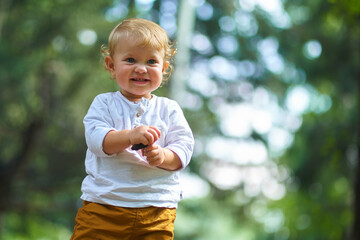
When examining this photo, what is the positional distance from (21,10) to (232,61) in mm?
6309

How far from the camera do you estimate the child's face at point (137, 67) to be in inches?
82.0

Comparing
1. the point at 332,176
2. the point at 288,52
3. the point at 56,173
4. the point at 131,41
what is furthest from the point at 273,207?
the point at 131,41

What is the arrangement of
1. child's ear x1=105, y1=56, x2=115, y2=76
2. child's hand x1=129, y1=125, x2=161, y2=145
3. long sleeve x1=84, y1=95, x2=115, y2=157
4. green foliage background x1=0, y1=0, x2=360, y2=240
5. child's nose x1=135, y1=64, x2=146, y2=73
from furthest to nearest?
green foliage background x1=0, y1=0, x2=360, y2=240 → child's ear x1=105, y1=56, x2=115, y2=76 → child's nose x1=135, y1=64, x2=146, y2=73 → long sleeve x1=84, y1=95, x2=115, y2=157 → child's hand x1=129, y1=125, x2=161, y2=145

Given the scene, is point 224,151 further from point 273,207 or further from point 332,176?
point 332,176

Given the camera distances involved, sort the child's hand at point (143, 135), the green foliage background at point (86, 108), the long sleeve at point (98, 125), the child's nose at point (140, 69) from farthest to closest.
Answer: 1. the green foliage background at point (86, 108)
2. the child's nose at point (140, 69)
3. the long sleeve at point (98, 125)
4. the child's hand at point (143, 135)

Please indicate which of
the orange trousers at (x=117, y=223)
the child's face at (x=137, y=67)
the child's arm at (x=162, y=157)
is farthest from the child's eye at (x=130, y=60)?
the orange trousers at (x=117, y=223)

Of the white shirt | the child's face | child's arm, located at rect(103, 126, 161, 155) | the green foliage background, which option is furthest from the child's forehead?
the green foliage background

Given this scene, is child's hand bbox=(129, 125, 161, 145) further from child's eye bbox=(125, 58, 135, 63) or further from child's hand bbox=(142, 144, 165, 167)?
child's eye bbox=(125, 58, 135, 63)

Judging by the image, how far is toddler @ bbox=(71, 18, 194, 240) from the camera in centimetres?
202

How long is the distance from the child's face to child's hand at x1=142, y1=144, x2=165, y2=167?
0.32 m

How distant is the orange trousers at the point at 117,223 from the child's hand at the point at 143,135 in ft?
1.06

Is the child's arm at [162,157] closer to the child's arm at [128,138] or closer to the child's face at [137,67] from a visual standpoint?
the child's arm at [128,138]

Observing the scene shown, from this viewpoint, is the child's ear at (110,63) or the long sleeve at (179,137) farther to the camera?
the child's ear at (110,63)

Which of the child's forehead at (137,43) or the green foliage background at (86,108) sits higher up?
the green foliage background at (86,108)
